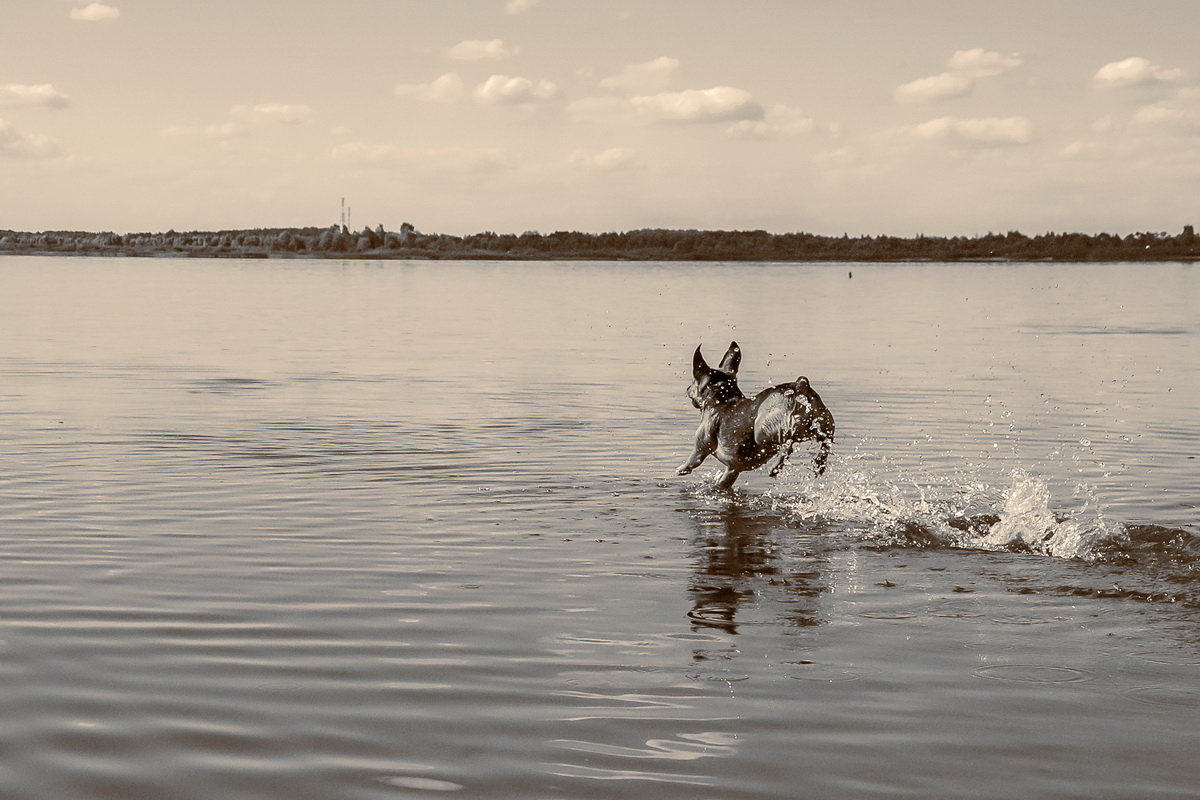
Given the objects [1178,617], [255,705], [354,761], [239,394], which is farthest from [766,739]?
[239,394]

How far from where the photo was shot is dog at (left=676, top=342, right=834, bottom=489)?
13828 millimetres

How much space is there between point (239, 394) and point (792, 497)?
1421 centimetres

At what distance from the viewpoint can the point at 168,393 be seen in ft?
84.7

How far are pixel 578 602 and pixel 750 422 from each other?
530 centimetres

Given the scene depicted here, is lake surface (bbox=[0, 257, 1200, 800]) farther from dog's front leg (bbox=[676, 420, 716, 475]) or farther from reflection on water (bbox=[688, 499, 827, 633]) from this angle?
dog's front leg (bbox=[676, 420, 716, 475])

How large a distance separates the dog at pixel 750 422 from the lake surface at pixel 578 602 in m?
0.70

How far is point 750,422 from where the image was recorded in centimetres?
1479

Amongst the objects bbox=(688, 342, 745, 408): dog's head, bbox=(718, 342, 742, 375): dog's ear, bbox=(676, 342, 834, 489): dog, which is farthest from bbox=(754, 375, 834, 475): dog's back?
bbox=(688, 342, 745, 408): dog's head

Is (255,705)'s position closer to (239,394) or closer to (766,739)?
(766,739)

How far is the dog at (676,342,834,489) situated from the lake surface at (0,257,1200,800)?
0.70 m

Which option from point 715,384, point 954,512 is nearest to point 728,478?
point 715,384

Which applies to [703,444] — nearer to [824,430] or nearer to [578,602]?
[824,430]

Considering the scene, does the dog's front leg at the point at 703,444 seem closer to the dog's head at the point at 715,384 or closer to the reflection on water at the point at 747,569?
the dog's head at the point at 715,384

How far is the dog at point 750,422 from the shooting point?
13.8 meters
